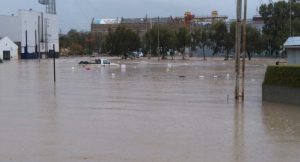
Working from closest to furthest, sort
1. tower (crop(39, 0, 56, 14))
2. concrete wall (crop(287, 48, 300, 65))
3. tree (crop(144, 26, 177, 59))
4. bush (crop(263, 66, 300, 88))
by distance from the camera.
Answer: bush (crop(263, 66, 300, 88)) → concrete wall (crop(287, 48, 300, 65)) → tree (crop(144, 26, 177, 59)) → tower (crop(39, 0, 56, 14))

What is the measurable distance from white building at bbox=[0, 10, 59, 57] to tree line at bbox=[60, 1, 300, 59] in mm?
20683

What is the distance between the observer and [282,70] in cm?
1953

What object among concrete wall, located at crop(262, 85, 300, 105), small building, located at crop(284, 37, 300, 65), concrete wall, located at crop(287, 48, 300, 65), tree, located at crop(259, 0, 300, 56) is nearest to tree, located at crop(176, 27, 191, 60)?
tree, located at crop(259, 0, 300, 56)

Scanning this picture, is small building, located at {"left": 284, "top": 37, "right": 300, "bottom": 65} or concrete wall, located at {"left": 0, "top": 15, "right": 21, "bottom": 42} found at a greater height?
concrete wall, located at {"left": 0, "top": 15, "right": 21, "bottom": 42}

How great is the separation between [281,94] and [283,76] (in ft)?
2.36

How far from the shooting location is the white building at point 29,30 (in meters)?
131

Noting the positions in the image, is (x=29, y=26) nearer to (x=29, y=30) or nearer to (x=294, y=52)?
(x=29, y=30)

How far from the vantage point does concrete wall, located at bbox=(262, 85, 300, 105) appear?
62.6 feet

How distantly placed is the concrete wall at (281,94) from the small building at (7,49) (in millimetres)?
Answer: 102297

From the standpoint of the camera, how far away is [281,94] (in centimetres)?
1970

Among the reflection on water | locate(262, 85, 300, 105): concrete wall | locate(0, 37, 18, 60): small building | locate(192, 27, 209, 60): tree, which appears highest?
locate(192, 27, 209, 60): tree

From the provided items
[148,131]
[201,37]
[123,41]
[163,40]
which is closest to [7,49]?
[123,41]

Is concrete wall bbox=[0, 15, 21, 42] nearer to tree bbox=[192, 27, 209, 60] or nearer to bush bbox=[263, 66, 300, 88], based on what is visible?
tree bbox=[192, 27, 209, 60]

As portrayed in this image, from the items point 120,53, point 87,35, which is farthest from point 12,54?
point 87,35
